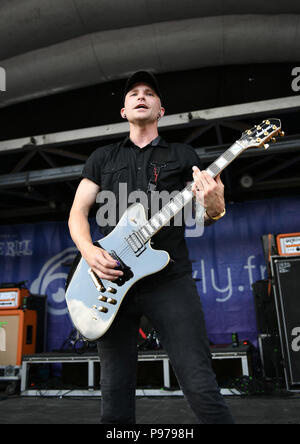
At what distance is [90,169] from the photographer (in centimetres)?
151

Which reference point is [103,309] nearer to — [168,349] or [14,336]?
[168,349]

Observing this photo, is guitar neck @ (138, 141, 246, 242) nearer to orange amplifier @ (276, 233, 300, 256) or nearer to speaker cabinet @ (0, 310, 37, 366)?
orange amplifier @ (276, 233, 300, 256)

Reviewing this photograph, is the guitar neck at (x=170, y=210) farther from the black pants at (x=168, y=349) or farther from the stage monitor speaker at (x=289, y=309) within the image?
the stage monitor speaker at (x=289, y=309)

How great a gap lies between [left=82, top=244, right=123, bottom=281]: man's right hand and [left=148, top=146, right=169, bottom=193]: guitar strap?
0.33 meters

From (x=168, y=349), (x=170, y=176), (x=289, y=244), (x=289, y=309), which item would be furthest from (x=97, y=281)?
(x=289, y=244)

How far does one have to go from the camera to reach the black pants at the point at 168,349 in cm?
104

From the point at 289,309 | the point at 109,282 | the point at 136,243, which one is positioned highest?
the point at 136,243

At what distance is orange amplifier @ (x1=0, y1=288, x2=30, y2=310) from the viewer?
15.5 ft

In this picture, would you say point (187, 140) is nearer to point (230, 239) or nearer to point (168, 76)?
point (168, 76)

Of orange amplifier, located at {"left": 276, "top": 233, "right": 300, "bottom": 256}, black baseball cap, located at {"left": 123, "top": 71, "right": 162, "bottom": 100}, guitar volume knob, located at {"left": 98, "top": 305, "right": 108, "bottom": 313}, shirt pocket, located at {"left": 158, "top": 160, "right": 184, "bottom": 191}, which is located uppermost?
black baseball cap, located at {"left": 123, "top": 71, "right": 162, "bottom": 100}

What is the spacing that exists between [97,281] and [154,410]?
84.4 inches

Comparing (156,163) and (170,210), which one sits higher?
(156,163)

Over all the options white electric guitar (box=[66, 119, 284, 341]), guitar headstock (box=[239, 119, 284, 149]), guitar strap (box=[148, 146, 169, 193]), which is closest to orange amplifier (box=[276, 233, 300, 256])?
guitar headstock (box=[239, 119, 284, 149])

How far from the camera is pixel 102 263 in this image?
1.26m
